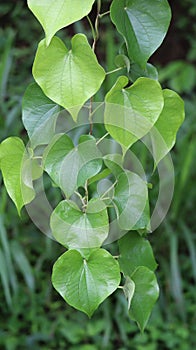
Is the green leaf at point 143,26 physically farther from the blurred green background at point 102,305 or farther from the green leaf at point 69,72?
the blurred green background at point 102,305

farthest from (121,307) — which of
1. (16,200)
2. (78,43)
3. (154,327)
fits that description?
(78,43)

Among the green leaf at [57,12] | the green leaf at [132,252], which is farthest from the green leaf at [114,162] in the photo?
the green leaf at [57,12]

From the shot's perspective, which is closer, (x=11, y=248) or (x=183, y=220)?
(x=11, y=248)

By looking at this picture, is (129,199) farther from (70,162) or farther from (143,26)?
(143,26)

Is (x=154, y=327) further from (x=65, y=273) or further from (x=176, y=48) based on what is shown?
(x=176, y=48)

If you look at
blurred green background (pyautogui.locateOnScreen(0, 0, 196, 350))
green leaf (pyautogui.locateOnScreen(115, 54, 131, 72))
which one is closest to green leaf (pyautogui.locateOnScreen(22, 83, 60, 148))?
green leaf (pyautogui.locateOnScreen(115, 54, 131, 72))
